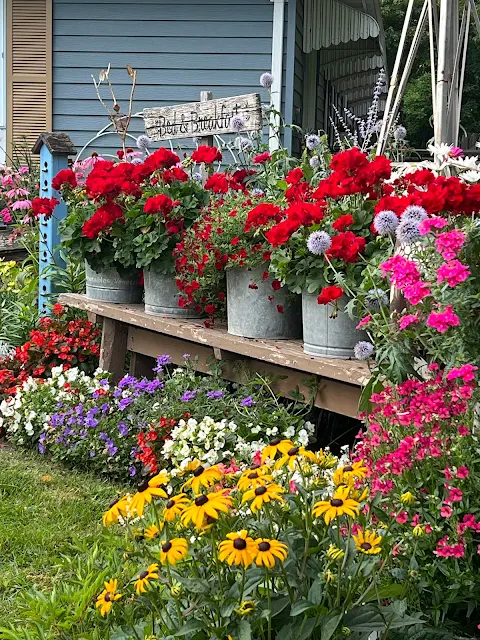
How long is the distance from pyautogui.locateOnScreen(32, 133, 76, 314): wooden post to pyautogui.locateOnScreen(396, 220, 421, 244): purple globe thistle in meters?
3.34

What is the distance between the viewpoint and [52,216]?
5.41 metres

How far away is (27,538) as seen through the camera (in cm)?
330

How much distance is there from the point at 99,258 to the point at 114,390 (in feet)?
2.38

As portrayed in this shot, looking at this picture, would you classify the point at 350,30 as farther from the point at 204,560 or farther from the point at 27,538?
the point at 204,560

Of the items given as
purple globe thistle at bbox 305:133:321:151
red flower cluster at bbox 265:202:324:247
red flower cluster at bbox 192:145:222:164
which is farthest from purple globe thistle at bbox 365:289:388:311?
red flower cluster at bbox 192:145:222:164

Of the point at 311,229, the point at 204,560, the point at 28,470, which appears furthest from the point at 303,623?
the point at 28,470

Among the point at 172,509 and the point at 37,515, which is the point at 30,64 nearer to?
the point at 37,515

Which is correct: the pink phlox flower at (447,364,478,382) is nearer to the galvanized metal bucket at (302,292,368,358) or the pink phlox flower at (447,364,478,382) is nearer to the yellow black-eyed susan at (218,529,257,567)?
the yellow black-eyed susan at (218,529,257,567)

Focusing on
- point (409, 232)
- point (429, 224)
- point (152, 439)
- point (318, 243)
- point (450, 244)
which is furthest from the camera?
point (152, 439)

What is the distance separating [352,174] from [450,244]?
97cm

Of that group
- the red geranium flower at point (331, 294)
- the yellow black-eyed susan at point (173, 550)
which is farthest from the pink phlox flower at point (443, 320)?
the yellow black-eyed susan at point (173, 550)

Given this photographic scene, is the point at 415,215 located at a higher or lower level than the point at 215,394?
higher

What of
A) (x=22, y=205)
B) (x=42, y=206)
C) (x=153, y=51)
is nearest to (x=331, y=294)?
(x=42, y=206)

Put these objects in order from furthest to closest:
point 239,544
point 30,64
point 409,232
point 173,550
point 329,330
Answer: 1. point 30,64
2. point 329,330
3. point 409,232
4. point 173,550
5. point 239,544
